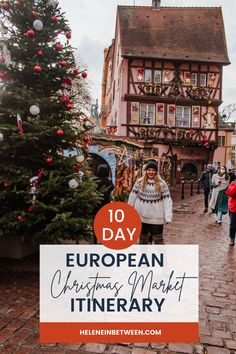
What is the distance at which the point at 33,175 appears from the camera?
5.20m

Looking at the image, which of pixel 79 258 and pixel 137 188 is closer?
pixel 79 258

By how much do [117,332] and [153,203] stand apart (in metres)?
2.49

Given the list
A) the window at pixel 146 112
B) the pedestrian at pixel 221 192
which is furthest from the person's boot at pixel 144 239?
the window at pixel 146 112

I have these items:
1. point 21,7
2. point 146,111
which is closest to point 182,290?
point 21,7

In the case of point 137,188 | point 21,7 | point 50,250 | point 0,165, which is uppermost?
point 21,7

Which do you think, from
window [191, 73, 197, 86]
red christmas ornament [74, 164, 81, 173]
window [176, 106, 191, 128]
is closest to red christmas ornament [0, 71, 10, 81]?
red christmas ornament [74, 164, 81, 173]

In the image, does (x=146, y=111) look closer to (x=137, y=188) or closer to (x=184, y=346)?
(x=137, y=188)

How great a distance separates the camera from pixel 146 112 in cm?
2698

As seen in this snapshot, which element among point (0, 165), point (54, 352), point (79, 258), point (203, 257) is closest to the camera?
point (79, 258)

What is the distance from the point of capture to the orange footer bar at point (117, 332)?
2.93 m

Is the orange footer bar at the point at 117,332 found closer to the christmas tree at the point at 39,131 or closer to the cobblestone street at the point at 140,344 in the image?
the cobblestone street at the point at 140,344

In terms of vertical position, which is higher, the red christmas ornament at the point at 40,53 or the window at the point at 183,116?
the window at the point at 183,116

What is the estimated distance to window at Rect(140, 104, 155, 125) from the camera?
27.0 meters

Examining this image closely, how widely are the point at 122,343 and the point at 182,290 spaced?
765mm
